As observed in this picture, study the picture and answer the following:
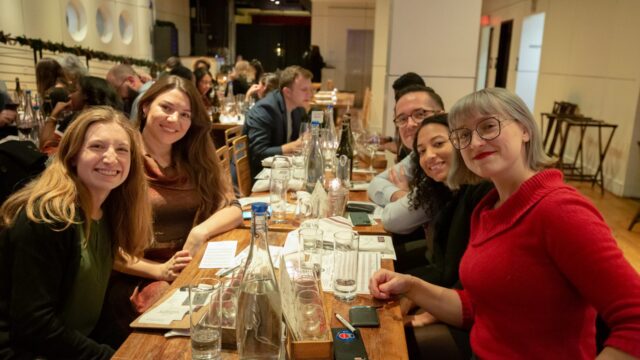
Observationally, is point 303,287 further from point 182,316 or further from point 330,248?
point 330,248

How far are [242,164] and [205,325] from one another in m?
2.67

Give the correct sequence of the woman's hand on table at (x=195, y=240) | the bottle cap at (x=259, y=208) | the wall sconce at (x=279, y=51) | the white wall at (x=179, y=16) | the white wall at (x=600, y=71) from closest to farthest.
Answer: the bottle cap at (x=259, y=208) → the woman's hand on table at (x=195, y=240) → the white wall at (x=600, y=71) → the white wall at (x=179, y=16) → the wall sconce at (x=279, y=51)

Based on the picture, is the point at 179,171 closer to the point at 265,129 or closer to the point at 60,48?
the point at 265,129

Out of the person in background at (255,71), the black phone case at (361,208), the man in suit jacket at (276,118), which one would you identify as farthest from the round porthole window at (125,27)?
the black phone case at (361,208)

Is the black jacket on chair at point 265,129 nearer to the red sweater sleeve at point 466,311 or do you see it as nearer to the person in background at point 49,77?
the person in background at point 49,77

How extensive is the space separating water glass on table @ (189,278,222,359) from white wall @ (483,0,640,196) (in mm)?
6455

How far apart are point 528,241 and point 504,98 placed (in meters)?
0.42

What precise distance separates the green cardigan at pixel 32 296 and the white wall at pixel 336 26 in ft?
50.5

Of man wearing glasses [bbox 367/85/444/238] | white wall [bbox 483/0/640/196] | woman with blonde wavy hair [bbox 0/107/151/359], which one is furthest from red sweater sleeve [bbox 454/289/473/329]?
white wall [bbox 483/0/640/196]

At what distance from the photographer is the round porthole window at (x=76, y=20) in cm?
952

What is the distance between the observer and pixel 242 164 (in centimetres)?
377

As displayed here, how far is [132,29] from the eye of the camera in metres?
12.3

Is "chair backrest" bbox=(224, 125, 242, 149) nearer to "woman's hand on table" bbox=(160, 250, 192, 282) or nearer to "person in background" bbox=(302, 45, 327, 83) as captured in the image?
"woman's hand on table" bbox=(160, 250, 192, 282)

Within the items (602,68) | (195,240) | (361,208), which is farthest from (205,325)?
(602,68)
